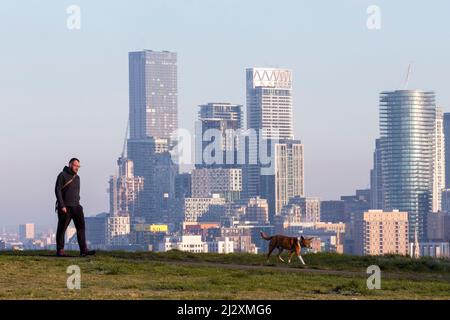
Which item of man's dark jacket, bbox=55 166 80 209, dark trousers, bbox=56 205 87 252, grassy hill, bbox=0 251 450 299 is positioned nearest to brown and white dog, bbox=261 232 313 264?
grassy hill, bbox=0 251 450 299

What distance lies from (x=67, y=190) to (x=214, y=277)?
5.66 meters

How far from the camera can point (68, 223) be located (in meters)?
32.1

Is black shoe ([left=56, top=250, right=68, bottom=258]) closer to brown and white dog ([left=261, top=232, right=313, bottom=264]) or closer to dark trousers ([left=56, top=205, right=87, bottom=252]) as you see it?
dark trousers ([left=56, top=205, right=87, bottom=252])

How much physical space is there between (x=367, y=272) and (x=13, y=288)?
7678 mm

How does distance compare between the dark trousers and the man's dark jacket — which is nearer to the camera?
the man's dark jacket

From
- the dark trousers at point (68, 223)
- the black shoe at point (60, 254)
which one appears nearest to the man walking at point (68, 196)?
the dark trousers at point (68, 223)

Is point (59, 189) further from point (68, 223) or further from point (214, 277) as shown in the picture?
point (214, 277)

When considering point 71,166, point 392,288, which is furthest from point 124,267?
point 392,288

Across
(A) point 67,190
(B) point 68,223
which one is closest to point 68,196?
(A) point 67,190

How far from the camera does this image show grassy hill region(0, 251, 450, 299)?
78.5 feet

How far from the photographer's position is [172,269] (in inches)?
1139

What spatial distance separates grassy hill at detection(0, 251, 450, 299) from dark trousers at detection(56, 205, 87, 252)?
393 mm
